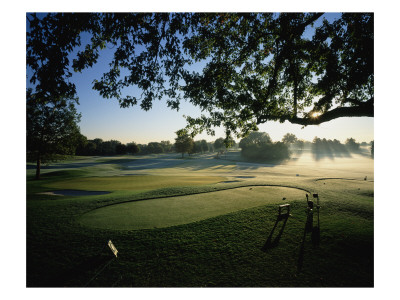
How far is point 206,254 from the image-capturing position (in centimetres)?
456

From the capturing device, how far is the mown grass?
147 inches

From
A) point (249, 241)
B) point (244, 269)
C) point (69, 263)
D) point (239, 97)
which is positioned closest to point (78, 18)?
point (239, 97)

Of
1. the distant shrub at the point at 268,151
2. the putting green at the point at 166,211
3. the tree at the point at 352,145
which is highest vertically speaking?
the tree at the point at 352,145

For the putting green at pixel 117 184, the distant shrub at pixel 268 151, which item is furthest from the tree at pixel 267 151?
the putting green at pixel 117 184

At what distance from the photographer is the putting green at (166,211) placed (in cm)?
658

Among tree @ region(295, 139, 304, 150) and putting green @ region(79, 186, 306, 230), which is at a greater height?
tree @ region(295, 139, 304, 150)

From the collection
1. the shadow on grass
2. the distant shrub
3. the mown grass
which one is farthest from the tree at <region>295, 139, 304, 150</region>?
the shadow on grass

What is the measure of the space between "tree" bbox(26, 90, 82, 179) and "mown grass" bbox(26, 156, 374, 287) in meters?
14.8

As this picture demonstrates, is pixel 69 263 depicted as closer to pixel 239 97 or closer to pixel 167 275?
pixel 167 275

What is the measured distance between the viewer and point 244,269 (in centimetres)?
393

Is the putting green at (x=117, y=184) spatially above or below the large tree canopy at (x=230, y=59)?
below

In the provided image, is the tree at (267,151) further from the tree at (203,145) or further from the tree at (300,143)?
the tree at (300,143)

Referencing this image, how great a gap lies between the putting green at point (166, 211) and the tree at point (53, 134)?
15191 millimetres

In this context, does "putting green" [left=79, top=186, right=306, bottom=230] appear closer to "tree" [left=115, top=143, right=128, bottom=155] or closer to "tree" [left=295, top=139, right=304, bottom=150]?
"tree" [left=115, top=143, right=128, bottom=155]
